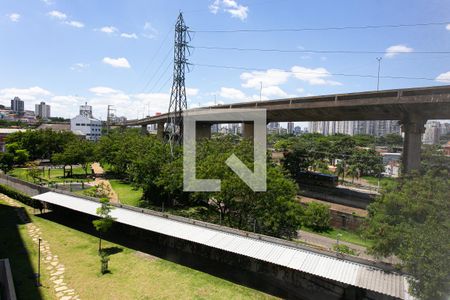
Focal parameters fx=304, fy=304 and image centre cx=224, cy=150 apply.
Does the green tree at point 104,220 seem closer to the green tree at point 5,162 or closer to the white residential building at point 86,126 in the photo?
the green tree at point 5,162

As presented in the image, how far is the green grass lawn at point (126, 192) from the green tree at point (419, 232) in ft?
78.6

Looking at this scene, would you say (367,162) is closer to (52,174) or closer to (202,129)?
(202,129)

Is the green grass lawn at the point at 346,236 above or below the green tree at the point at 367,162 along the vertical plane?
below

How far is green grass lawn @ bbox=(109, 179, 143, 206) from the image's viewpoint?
33.8m

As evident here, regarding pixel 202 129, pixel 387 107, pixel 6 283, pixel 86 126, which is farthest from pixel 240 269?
pixel 86 126

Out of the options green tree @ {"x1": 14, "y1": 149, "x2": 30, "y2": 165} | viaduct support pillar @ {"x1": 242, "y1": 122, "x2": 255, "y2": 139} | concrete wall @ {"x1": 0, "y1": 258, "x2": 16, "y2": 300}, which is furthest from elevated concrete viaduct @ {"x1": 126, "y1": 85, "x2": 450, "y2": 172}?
green tree @ {"x1": 14, "y1": 149, "x2": 30, "y2": 165}

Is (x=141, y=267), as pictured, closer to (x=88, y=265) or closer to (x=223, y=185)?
(x=88, y=265)

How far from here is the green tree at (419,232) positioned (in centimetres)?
1191

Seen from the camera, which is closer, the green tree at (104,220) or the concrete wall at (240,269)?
the concrete wall at (240,269)

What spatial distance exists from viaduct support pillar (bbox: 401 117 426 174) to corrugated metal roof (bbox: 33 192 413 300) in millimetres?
25162

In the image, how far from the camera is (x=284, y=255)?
16.8m

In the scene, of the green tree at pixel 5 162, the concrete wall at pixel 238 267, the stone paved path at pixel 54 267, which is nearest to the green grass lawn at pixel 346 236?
the concrete wall at pixel 238 267

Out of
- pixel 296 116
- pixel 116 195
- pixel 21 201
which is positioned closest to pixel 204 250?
pixel 116 195

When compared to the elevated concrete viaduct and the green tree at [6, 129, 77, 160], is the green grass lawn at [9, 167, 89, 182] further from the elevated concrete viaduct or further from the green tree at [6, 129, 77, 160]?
the elevated concrete viaduct
